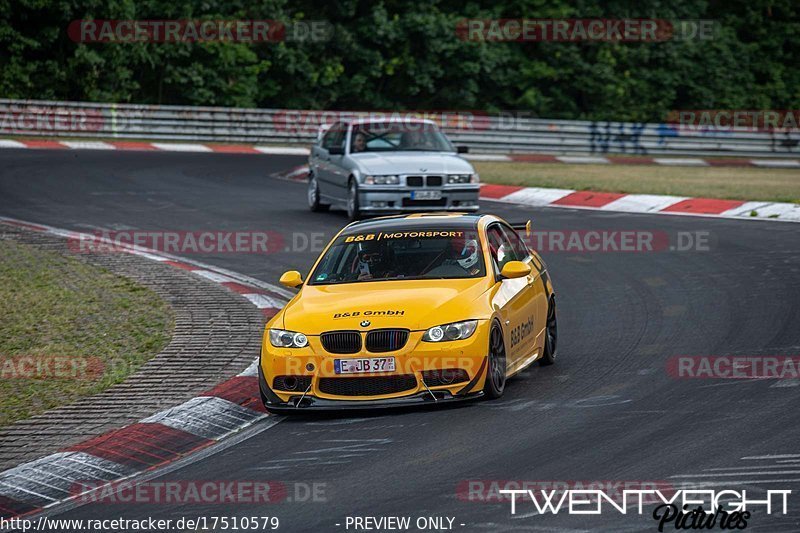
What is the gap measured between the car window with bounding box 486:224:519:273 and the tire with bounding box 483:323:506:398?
38.6 inches

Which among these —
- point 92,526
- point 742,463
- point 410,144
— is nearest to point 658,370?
point 742,463

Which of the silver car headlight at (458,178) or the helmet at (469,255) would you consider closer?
the helmet at (469,255)

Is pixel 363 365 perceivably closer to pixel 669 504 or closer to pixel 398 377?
pixel 398 377

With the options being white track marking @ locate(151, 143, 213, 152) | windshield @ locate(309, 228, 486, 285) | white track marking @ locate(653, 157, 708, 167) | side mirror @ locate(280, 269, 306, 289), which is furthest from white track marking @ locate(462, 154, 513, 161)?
side mirror @ locate(280, 269, 306, 289)

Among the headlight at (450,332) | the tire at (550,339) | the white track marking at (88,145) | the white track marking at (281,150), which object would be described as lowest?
the white track marking at (281,150)

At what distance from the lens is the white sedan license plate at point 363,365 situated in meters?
9.48

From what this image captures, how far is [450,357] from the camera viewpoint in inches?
374

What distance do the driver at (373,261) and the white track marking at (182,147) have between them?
25097 millimetres

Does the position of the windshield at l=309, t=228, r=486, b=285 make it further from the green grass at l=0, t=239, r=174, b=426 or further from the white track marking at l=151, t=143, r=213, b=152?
the white track marking at l=151, t=143, r=213, b=152

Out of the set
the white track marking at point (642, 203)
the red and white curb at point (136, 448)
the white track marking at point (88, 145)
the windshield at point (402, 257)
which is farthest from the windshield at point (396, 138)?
the white track marking at point (88, 145)

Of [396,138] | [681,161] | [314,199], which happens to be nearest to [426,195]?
[396,138]

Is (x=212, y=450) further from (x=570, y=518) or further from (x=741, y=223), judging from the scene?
(x=741, y=223)

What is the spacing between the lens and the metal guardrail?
3772 centimetres

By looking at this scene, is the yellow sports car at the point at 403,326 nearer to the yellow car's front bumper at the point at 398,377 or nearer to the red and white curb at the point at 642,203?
the yellow car's front bumper at the point at 398,377
